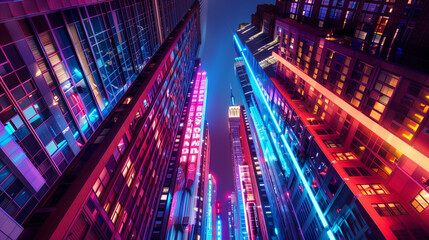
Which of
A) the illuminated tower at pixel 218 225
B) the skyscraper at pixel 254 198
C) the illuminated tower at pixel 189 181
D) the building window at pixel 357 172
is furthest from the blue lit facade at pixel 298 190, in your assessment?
the illuminated tower at pixel 218 225

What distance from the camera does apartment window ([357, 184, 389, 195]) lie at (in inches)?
756

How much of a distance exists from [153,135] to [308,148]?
1137 inches

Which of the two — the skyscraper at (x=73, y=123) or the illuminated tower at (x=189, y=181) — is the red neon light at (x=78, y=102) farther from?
the illuminated tower at (x=189, y=181)

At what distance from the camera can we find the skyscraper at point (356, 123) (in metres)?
16.7

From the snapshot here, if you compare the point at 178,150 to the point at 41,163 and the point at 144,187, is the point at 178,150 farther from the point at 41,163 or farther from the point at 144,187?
the point at 41,163

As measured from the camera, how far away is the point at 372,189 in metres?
19.5

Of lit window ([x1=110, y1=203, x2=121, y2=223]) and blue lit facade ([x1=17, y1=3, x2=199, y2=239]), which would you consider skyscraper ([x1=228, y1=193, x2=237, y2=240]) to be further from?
lit window ([x1=110, y1=203, x2=121, y2=223])

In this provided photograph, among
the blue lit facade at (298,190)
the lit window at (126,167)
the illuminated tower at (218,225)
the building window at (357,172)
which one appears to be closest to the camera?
the building window at (357,172)

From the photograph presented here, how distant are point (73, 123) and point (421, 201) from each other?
118 ft

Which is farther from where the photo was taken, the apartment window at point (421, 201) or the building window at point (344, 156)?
the building window at point (344, 156)

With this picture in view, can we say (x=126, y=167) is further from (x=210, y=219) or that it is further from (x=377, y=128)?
(x=210, y=219)

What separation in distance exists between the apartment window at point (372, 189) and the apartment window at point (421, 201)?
2367 millimetres

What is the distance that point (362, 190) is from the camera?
1958 centimetres

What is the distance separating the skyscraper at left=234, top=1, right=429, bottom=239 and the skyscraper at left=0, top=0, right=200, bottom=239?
27365 mm
